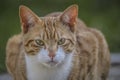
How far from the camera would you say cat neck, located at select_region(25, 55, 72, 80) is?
792 centimetres

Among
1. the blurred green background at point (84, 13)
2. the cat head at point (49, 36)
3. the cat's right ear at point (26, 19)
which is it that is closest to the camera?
the cat head at point (49, 36)

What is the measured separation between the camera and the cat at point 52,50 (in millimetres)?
7711

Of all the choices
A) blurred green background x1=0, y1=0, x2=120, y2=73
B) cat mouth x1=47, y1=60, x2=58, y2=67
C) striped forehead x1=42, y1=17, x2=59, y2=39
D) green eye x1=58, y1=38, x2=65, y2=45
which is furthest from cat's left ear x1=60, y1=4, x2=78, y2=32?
blurred green background x1=0, y1=0, x2=120, y2=73

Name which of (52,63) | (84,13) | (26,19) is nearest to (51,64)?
(52,63)

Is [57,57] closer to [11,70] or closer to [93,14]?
[11,70]

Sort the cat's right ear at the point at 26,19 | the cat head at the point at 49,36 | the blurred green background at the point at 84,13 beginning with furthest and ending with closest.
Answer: the blurred green background at the point at 84,13
the cat's right ear at the point at 26,19
the cat head at the point at 49,36

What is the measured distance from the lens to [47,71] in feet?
26.1

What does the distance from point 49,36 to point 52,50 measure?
0.21 metres

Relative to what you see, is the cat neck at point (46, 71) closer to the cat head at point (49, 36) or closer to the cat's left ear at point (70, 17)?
the cat head at point (49, 36)

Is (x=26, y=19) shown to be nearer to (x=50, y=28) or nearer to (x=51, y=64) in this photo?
(x=50, y=28)

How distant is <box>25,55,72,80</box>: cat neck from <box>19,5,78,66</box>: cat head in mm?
80

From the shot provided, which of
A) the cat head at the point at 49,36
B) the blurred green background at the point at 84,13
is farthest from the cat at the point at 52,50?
the blurred green background at the point at 84,13

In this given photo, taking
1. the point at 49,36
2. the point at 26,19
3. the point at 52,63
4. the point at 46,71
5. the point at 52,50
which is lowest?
the point at 46,71

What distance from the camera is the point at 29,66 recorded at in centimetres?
798
